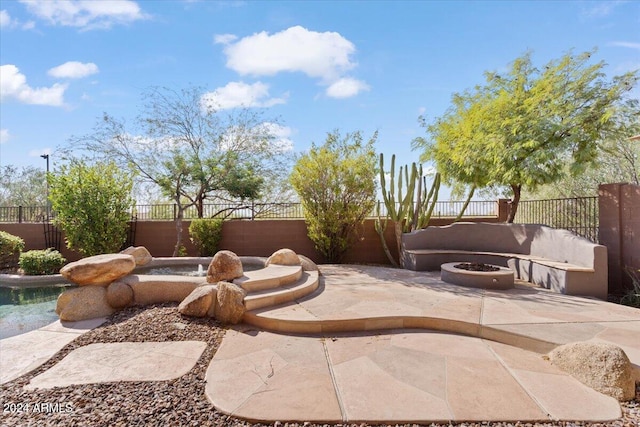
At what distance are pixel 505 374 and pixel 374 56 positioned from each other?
21.2 feet

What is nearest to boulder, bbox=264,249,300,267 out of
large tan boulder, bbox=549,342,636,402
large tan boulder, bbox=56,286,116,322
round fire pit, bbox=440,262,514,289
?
large tan boulder, bbox=56,286,116,322

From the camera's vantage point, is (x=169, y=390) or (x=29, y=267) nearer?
(x=169, y=390)

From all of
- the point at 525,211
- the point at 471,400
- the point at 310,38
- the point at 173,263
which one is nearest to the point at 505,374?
the point at 471,400

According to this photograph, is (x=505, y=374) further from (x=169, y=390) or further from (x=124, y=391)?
(x=124, y=391)

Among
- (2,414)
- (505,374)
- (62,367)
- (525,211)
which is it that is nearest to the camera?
(2,414)

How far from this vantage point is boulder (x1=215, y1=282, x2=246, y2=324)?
12.2 feet

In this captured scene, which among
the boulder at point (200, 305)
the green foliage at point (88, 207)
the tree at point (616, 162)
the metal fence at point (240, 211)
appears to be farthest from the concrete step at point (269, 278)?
the tree at point (616, 162)

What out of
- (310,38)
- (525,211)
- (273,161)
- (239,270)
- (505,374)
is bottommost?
(505,374)

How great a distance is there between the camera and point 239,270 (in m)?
4.48

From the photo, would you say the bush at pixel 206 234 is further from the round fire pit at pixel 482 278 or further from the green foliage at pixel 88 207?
the round fire pit at pixel 482 278

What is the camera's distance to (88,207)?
7.40 m

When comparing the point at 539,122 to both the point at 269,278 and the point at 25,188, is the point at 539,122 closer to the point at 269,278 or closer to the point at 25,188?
the point at 269,278

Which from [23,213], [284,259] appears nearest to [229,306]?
[284,259]

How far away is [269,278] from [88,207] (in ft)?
19.0
